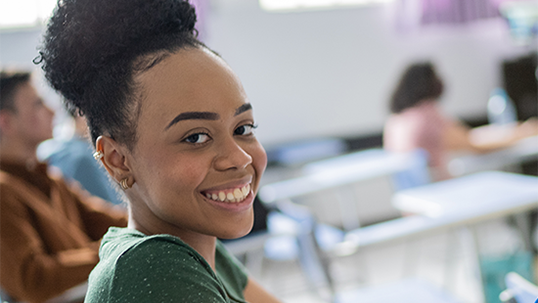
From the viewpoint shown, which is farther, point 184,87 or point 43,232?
point 43,232

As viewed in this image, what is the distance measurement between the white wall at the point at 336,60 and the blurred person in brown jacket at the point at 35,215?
2.15m

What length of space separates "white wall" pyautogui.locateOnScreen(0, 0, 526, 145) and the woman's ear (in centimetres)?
326

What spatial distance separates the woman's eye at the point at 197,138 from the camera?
2.07ft

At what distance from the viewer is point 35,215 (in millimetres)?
1562

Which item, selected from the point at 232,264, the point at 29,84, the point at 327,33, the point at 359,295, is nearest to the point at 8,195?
the point at 29,84

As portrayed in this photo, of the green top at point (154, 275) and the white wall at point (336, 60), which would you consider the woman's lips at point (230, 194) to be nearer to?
the green top at point (154, 275)

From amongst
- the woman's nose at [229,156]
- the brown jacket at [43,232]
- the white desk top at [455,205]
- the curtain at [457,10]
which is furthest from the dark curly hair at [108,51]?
the curtain at [457,10]

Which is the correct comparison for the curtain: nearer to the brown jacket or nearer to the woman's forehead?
the brown jacket

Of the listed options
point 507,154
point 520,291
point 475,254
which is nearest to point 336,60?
point 507,154

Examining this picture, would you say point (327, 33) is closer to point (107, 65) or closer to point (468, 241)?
point (468, 241)

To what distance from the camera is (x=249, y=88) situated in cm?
399

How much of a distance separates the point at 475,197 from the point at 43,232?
1.70 m

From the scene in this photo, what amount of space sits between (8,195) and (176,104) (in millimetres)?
1191

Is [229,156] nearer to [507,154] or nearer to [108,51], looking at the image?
[108,51]
